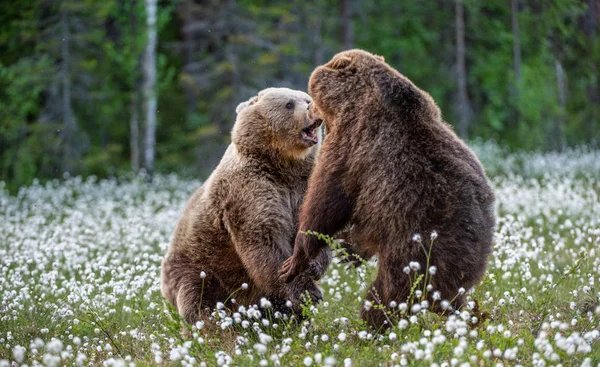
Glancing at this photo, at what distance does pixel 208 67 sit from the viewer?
68.8ft

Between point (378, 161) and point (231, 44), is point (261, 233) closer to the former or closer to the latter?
point (378, 161)

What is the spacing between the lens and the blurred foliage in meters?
17.4

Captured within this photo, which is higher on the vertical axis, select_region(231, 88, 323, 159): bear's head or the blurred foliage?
select_region(231, 88, 323, 159): bear's head

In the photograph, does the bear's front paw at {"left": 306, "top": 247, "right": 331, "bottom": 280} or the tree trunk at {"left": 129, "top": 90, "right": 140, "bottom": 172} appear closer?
the bear's front paw at {"left": 306, "top": 247, "right": 331, "bottom": 280}

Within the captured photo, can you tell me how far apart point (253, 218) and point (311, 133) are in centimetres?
84

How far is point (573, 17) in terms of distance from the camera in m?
14.7

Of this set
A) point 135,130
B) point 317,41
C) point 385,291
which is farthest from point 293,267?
point 317,41

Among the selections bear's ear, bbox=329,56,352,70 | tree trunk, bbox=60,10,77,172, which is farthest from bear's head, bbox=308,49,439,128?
Answer: tree trunk, bbox=60,10,77,172

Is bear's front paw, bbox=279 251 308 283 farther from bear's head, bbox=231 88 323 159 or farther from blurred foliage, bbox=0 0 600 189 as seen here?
blurred foliage, bbox=0 0 600 189

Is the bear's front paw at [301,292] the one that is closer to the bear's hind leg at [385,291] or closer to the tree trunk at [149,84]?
the bear's hind leg at [385,291]

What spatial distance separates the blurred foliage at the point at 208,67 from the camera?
17406 millimetres

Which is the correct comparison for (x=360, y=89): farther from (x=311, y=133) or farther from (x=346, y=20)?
(x=346, y=20)

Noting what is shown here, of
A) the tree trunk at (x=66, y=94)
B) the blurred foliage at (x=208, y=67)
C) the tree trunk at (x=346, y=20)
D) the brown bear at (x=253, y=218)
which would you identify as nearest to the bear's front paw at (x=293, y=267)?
the brown bear at (x=253, y=218)

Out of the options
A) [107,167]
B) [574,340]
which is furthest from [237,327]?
[107,167]
